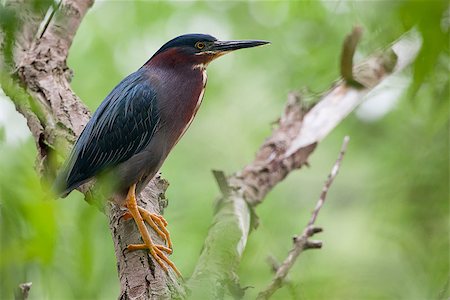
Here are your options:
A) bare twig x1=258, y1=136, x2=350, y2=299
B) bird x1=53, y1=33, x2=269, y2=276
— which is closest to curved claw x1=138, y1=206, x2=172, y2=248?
bird x1=53, y1=33, x2=269, y2=276

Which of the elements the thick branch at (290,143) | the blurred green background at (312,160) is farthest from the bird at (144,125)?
the thick branch at (290,143)

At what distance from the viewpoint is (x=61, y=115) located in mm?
3352

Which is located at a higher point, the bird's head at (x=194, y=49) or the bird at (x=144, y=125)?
the bird's head at (x=194, y=49)

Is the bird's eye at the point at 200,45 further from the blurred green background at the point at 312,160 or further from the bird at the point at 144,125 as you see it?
the blurred green background at the point at 312,160

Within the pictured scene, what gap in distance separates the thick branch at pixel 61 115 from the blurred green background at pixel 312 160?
15 centimetres

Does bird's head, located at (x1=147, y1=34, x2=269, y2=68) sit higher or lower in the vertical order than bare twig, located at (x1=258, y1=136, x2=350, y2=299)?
higher

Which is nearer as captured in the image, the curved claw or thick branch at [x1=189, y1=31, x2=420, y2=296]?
the curved claw

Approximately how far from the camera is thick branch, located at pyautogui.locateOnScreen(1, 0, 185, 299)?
275 cm

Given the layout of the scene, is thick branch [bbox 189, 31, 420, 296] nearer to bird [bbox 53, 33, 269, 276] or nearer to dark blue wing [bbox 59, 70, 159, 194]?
bird [bbox 53, 33, 269, 276]

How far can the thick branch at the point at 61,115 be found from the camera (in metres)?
2.75

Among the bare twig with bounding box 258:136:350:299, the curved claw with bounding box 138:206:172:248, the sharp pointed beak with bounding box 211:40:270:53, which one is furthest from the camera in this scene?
the sharp pointed beak with bounding box 211:40:270:53

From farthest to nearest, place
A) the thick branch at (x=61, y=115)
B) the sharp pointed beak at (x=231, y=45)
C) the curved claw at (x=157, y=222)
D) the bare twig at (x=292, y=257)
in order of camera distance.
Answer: the sharp pointed beak at (x=231, y=45) < the curved claw at (x=157, y=222) < the thick branch at (x=61, y=115) < the bare twig at (x=292, y=257)

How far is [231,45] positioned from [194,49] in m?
0.19

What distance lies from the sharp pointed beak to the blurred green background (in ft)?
1.54
